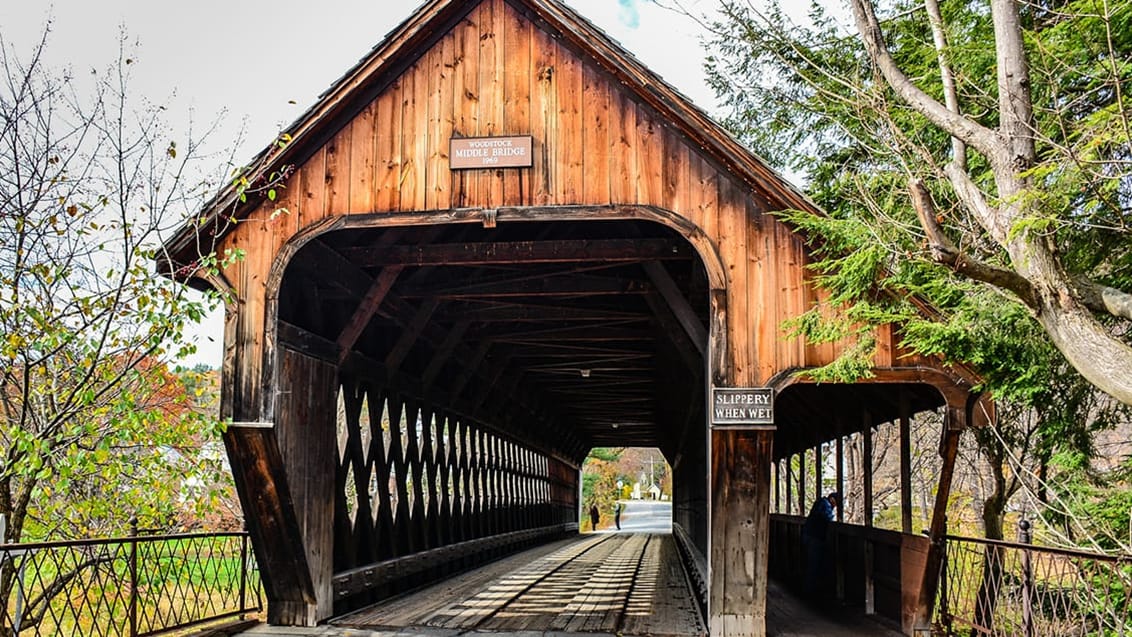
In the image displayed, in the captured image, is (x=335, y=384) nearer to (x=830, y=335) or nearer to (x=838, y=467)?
(x=830, y=335)

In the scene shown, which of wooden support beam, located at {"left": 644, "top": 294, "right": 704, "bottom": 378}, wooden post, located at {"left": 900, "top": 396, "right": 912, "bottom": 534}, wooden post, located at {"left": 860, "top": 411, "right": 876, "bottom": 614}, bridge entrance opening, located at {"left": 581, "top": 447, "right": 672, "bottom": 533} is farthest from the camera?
bridge entrance opening, located at {"left": 581, "top": 447, "right": 672, "bottom": 533}

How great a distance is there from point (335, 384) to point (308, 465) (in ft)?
3.00

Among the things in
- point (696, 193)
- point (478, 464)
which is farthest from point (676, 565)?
point (696, 193)

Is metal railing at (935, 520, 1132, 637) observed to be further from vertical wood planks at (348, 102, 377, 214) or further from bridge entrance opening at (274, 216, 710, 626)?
vertical wood planks at (348, 102, 377, 214)

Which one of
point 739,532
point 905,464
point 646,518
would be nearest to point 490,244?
point 739,532

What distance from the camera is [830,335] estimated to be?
665 cm

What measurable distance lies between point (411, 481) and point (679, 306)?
22.5ft

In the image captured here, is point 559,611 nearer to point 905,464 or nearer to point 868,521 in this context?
point 868,521

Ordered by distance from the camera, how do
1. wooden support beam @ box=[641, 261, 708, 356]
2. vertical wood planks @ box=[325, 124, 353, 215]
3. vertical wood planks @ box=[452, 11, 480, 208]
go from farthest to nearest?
1. wooden support beam @ box=[641, 261, 708, 356]
2. vertical wood planks @ box=[325, 124, 353, 215]
3. vertical wood planks @ box=[452, 11, 480, 208]

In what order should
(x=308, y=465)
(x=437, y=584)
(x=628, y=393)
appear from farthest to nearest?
1. (x=628, y=393)
2. (x=437, y=584)
3. (x=308, y=465)

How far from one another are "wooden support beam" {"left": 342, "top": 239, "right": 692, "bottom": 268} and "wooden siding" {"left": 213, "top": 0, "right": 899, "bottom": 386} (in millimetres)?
1244

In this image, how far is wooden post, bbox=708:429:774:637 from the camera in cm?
682

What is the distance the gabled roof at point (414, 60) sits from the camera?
686 cm

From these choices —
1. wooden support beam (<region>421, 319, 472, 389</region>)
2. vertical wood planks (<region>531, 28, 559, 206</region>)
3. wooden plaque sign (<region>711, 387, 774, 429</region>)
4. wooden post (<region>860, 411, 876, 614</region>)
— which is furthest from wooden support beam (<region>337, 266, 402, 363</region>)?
wooden post (<region>860, 411, 876, 614</region>)
